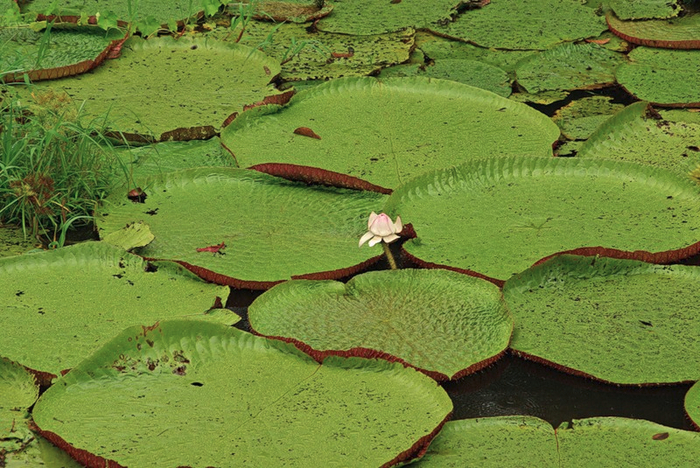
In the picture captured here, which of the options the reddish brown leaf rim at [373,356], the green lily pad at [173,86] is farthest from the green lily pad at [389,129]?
the reddish brown leaf rim at [373,356]

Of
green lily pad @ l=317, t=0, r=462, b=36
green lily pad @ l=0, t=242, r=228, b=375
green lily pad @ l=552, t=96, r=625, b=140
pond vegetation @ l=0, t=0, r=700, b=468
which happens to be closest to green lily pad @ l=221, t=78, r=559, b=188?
pond vegetation @ l=0, t=0, r=700, b=468

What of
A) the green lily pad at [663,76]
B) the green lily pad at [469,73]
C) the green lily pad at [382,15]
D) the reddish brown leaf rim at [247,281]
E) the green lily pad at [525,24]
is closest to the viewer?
the reddish brown leaf rim at [247,281]

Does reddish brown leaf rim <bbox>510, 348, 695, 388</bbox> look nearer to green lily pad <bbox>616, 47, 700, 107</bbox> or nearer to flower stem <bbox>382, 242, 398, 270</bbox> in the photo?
flower stem <bbox>382, 242, 398, 270</bbox>

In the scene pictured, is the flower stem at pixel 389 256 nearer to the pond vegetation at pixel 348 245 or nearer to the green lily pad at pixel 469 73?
the pond vegetation at pixel 348 245

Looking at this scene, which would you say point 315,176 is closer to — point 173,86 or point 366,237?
point 366,237

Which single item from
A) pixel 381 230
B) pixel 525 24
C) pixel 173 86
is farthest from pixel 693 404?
pixel 525 24
